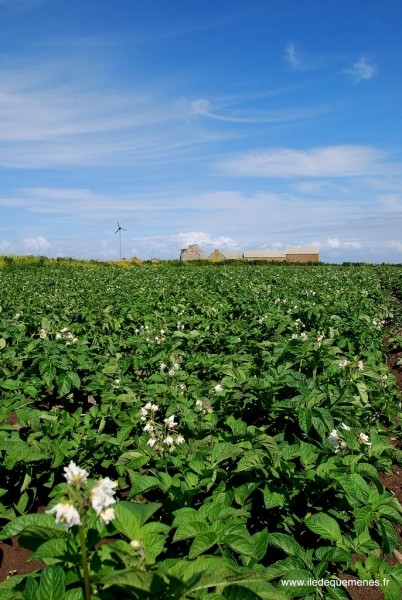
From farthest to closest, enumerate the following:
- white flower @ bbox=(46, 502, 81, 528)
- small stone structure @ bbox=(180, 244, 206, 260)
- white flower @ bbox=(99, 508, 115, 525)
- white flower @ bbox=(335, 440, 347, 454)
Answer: small stone structure @ bbox=(180, 244, 206, 260) → white flower @ bbox=(335, 440, 347, 454) → white flower @ bbox=(99, 508, 115, 525) → white flower @ bbox=(46, 502, 81, 528)

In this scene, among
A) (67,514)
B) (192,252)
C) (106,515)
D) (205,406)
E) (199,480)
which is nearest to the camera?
(67,514)

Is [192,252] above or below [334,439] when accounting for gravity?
above

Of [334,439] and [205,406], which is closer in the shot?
[334,439]

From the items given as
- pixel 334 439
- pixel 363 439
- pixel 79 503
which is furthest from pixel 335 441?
pixel 79 503

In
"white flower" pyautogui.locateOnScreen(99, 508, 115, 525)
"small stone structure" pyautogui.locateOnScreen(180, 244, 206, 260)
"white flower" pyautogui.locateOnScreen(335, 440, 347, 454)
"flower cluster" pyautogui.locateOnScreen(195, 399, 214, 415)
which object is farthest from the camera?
"small stone structure" pyautogui.locateOnScreen(180, 244, 206, 260)

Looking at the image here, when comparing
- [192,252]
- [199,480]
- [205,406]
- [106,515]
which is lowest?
[199,480]

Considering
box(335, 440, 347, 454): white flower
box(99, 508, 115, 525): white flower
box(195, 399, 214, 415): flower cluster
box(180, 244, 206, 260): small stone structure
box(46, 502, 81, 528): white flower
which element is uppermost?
box(180, 244, 206, 260): small stone structure

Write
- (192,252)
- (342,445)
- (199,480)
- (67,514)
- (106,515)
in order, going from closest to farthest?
(67,514) → (106,515) → (199,480) → (342,445) → (192,252)

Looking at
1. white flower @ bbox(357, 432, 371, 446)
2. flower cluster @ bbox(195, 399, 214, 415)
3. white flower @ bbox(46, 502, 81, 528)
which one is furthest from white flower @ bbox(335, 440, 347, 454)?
white flower @ bbox(46, 502, 81, 528)

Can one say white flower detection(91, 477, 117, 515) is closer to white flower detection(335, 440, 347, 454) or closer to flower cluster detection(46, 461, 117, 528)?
flower cluster detection(46, 461, 117, 528)

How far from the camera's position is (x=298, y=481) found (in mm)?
2820

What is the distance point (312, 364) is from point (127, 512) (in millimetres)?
3175

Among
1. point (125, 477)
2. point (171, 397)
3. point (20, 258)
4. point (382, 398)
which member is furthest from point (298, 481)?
point (20, 258)

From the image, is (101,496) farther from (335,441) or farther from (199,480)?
(335,441)
